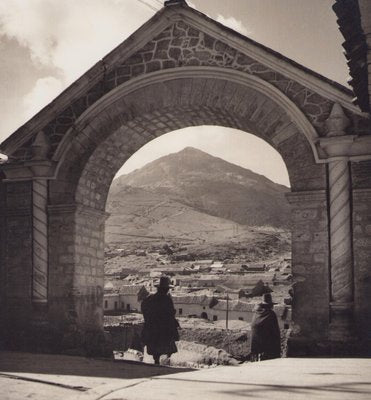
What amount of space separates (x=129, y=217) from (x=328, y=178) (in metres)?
105

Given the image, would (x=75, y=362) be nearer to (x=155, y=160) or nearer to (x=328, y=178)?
(x=328, y=178)

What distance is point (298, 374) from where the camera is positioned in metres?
5.31

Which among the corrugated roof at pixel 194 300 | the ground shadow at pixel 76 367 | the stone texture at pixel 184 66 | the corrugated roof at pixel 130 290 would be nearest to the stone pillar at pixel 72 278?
the ground shadow at pixel 76 367

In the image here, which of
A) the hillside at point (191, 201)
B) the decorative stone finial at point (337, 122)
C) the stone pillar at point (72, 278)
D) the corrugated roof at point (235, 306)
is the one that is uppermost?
the hillside at point (191, 201)

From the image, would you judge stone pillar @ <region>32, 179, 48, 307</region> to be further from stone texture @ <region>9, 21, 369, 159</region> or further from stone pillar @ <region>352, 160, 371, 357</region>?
stone pillar @ <region>352, 160, 371, 357</region>

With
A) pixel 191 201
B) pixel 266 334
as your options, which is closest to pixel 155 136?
pixel 266 334

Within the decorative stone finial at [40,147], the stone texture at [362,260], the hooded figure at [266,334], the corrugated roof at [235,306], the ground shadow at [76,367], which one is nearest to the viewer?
the ground shadow at [76,367]

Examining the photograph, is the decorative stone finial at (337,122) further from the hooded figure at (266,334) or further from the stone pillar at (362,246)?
the hooded figure at (266,334)

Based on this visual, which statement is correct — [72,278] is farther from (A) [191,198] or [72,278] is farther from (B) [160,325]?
(A) [191,198]

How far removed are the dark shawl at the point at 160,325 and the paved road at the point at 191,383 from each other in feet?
6.08

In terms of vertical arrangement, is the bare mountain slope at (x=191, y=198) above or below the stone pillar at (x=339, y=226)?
above

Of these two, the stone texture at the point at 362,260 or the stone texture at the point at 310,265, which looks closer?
the stone texture at the point at 362,260

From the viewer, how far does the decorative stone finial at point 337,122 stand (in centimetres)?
845

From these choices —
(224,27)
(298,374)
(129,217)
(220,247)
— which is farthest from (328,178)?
(129,217)
